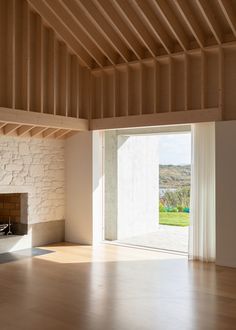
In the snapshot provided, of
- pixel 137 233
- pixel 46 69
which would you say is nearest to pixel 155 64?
pixel 46 69

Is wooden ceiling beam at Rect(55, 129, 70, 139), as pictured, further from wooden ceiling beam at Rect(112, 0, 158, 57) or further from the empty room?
wooden ceiling beam at Rect(112, 0, 158, 57)

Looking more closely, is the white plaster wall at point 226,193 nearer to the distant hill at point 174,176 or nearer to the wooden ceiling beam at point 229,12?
the wooden ceiling beam at point 229,12

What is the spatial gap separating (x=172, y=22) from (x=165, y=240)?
5086 mm

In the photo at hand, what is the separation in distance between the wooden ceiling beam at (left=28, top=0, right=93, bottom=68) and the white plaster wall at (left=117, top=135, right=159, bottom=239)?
230cm

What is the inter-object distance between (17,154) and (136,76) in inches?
117

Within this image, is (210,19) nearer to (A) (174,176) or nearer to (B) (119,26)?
(B) (119,26)

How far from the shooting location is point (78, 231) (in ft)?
31.3

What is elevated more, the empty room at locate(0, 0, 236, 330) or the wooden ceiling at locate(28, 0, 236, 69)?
the wooden ceiling at locate(28, 0, 236, 69)

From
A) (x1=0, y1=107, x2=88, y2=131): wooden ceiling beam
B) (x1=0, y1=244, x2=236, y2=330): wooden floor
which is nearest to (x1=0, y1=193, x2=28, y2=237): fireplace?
(x1=0, y1=244, x2=236, y2=330): wooden floor

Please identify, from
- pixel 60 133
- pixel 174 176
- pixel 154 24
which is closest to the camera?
pixel 154 24

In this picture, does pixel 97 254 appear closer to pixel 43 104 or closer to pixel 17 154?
pixel 17 154

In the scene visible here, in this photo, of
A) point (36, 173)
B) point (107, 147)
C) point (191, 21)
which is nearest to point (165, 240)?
point (107, 147)

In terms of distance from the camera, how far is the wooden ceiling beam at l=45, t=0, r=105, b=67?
8008mm

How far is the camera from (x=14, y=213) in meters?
9.23
